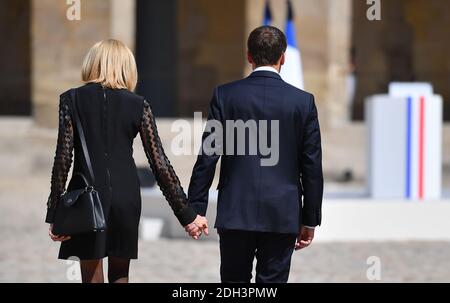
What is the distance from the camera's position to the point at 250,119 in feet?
16.4

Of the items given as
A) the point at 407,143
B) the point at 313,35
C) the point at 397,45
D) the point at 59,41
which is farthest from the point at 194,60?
the point at 407,143

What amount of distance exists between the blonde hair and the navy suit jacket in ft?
1.37

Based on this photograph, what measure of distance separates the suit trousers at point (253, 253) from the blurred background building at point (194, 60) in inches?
360

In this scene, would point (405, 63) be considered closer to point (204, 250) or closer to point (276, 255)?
point (204, 250)

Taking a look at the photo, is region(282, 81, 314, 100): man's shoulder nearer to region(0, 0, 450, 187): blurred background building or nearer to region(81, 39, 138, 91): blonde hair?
region(81, 39, 138, 91): blonde hair

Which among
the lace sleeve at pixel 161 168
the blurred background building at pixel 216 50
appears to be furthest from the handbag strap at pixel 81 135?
the blurred background building at pixel 216 50

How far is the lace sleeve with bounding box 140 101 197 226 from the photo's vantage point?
4.97m

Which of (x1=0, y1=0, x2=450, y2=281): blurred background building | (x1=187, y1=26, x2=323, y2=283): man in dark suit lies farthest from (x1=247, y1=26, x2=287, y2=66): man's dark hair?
(x1=0, y1=0, x2=450, y2=281): blurred background building

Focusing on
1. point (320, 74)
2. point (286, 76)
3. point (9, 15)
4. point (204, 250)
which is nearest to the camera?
point (204, 250)

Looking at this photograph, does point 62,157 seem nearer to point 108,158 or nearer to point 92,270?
point 108,158

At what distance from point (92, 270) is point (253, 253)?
731 millimetres

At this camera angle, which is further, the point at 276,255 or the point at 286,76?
the point at 286,76

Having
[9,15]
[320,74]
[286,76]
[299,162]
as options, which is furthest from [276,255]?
[9,15]

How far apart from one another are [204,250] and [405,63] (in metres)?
14.4
